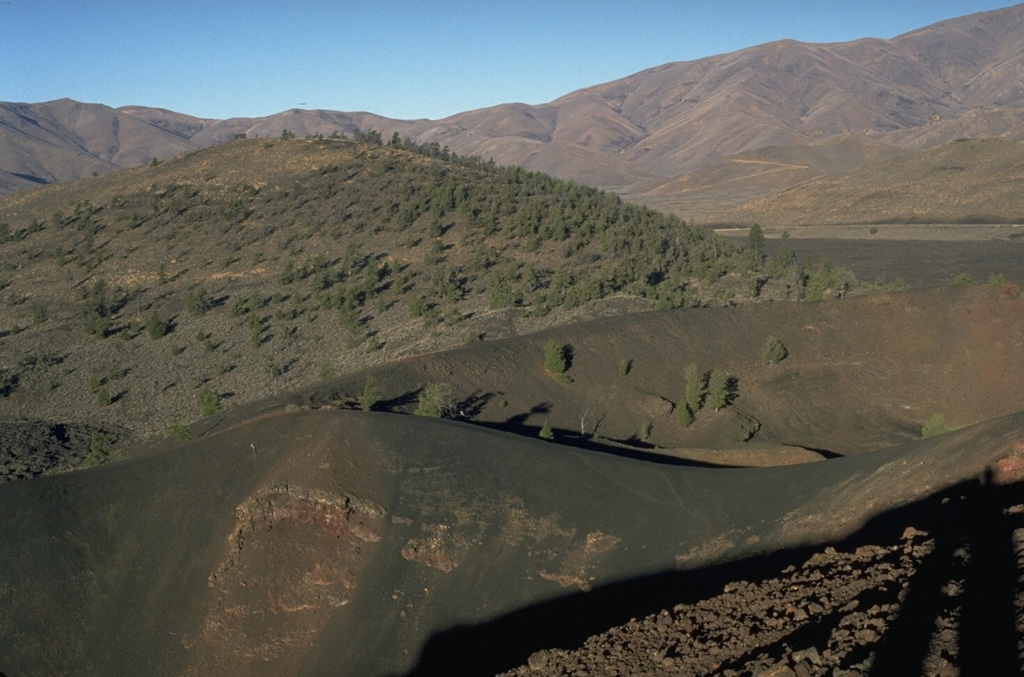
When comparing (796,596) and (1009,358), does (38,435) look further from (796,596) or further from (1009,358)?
(1009,358)

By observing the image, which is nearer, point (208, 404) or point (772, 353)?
point (208, 404)

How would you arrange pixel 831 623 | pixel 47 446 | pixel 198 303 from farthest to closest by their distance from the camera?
pixel 198 303, pixel 47 446, pixel 831 623

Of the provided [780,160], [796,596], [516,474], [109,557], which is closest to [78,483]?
[109,557]

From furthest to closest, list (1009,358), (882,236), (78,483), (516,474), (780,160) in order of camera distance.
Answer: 1. (780,160)
2. (882,236)
3. (1009,358)
4. (516,474)
5. (78,483)

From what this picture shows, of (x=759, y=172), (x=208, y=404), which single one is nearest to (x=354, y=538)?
(x=208, y=404)

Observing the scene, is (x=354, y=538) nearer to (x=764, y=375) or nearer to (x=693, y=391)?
(x=693, y=391)
